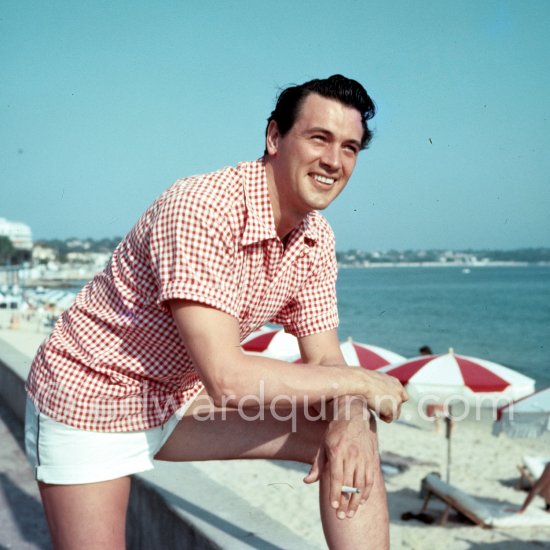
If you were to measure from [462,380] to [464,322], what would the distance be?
148 ft

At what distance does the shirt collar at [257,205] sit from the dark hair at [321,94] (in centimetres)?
10

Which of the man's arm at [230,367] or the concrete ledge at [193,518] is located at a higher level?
the man's arm at [230,367]

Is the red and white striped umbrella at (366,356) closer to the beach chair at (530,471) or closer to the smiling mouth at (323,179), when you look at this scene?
the beach chair at (530,471)

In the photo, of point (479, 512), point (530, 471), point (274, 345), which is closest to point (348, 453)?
point (479, 512)

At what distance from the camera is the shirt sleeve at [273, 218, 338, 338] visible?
5.51ft

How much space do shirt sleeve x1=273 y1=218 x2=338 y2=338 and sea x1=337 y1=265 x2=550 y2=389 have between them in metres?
24.5

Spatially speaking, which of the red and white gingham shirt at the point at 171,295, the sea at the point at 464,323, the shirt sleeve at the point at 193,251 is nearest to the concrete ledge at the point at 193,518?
the red and white gingham shirt at the point at 171,295

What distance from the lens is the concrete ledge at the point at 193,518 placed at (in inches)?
81.2

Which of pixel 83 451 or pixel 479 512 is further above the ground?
pixel 83 451

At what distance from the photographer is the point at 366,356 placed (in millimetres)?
9008

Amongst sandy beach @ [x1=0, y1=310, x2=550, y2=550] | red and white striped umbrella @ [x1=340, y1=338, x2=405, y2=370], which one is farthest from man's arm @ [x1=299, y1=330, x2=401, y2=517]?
red and white striped umbrella @ [x1=340, y1=338, x2=405, y2=370]

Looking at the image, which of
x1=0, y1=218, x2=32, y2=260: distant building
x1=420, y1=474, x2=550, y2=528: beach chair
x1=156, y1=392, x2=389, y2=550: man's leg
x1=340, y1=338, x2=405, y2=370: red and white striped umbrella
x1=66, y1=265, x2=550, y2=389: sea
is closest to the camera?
x1=156, y1=392, x2=389, y2=550: man's leg

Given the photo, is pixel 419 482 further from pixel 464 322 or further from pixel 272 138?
pixel 464 322

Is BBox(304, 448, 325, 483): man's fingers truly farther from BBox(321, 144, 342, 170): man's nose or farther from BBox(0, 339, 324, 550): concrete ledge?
BBox(0, 339, 324, 550): concrete ledge
